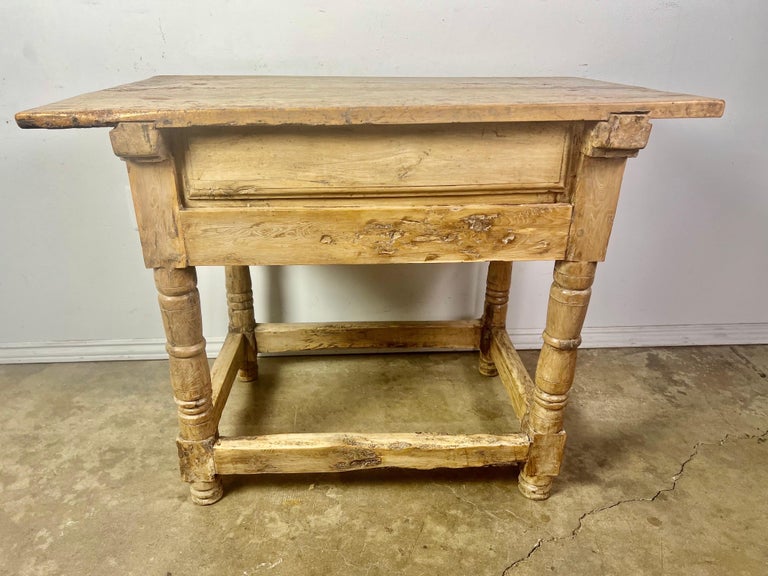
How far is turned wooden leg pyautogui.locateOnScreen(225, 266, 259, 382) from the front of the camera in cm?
207

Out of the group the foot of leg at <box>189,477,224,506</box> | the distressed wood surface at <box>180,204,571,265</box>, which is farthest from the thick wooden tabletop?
the foot of leg at <box>189,477,224,506</box>

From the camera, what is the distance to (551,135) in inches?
50.3

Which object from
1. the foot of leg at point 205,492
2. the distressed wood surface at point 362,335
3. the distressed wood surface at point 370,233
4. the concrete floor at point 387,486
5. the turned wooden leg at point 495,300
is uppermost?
the distressed wood surface at point 370,233

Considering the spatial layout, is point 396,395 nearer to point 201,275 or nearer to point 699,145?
point 201,275

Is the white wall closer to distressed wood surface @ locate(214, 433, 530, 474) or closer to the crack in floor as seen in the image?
the crack in floor

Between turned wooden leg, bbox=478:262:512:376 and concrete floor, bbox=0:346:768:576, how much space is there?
19 centimetres

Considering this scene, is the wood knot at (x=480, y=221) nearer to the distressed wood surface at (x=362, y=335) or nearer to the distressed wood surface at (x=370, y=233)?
the distressed wood surface at (x=370, y=233)

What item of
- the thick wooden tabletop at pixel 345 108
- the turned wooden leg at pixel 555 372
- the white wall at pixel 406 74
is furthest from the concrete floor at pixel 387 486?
the thick wooden tabletop at pixel 345 108

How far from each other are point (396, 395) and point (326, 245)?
38.5 inches

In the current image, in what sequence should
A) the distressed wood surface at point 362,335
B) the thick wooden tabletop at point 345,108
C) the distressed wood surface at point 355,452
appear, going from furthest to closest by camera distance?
the distressed wood surface at point 362,335, the distressed wood surface at point 355,452, the thick wooden tabletop at point 345,108

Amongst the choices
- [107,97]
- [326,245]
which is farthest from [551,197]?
[107,97]

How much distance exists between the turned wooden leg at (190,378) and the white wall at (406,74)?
876 mm

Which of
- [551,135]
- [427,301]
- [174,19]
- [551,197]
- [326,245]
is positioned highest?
[174,19]

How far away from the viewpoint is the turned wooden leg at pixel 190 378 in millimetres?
1378
